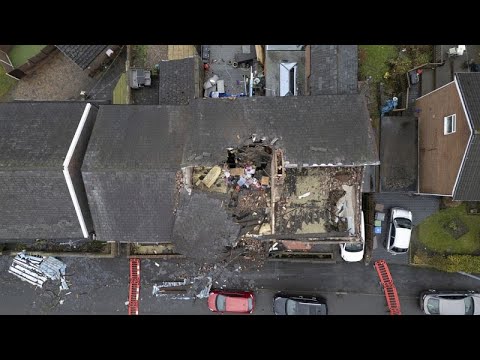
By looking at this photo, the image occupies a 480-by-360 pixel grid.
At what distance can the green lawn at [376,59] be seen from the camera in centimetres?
1795

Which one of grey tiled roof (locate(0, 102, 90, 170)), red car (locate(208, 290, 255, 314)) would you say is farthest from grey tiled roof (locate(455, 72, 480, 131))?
Result: grey tiled roof (locate(0, 102, 90, 170))

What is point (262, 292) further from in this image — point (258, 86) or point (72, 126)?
point (72, 126)

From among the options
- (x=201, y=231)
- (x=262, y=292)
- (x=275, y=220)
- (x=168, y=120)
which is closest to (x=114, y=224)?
(x=201, y=231)

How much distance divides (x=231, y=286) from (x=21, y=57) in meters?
15.8

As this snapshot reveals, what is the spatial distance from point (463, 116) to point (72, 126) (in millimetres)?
14845

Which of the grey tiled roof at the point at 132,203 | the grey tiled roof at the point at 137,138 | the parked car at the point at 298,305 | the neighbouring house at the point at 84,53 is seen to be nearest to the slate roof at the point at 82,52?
Result: the neighbouring house at the point at 84,53

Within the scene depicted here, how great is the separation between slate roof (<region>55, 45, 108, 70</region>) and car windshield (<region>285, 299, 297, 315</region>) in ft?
49.0

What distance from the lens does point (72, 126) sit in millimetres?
14180

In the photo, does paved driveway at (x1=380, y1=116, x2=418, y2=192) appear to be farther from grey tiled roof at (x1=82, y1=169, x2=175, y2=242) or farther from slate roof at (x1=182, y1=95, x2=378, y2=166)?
grey tiled roof at (x1=82, y1=169, x2=175, y2=242)

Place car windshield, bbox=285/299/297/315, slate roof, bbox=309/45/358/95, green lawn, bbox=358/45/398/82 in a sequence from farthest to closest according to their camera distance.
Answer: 1. green lawn, bbox=358/45/398/82
2. car windshield, bbox=285/299/297/315
3. slate roof, bbox=309/45/358/95

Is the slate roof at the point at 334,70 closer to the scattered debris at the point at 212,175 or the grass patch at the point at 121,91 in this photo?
the scattered debris at the point at 212,175

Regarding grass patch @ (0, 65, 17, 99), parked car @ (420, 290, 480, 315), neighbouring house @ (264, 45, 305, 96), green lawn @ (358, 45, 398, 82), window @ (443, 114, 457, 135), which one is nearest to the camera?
window @ (443, 114, 457, 135)

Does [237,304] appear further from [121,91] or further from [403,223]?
[121,91]

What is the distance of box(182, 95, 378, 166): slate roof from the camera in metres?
12.5
